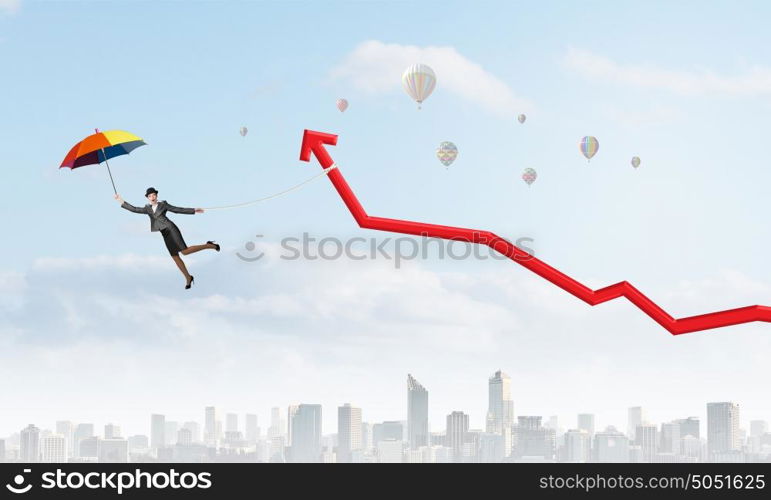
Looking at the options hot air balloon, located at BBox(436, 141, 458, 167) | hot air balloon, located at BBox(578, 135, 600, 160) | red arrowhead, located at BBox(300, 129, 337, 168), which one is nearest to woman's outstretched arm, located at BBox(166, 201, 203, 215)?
red arrowhead, located at BBox(300, 129, 337, 168)

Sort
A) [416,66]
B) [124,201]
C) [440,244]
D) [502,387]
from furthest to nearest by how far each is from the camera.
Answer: [502,387] → [416,66] → [440,244] → [124,201]

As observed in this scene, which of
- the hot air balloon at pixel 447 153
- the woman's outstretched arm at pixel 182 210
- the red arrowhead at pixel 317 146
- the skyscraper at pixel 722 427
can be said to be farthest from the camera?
the skyscraper at pixel 722 427

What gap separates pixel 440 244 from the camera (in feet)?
68.5

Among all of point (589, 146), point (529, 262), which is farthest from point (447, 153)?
point (529, 262)

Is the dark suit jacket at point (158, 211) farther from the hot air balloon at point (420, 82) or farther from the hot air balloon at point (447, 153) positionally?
the hot air balloon at point (447, 153)

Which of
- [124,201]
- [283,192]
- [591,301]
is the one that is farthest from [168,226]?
[591,301]

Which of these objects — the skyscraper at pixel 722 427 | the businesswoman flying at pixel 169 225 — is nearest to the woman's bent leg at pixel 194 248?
the businesswoman flying at pixel 169 225

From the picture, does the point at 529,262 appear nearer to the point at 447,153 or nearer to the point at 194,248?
the point at 194,248

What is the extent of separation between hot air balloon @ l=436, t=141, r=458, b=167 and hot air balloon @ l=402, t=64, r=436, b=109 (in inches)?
123

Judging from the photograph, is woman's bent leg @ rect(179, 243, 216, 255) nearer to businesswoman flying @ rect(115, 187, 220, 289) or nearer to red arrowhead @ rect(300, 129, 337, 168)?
businesswoman flying @ rect(115, 187, 220, 289)

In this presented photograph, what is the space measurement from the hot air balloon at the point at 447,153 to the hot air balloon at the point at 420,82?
123 inches

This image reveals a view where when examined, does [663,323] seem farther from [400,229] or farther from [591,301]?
[400,229]

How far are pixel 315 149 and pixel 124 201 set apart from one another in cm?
364

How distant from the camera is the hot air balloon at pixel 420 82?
36562 millimetres
